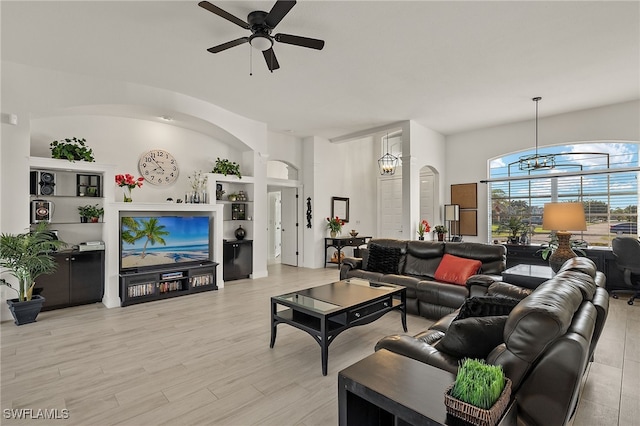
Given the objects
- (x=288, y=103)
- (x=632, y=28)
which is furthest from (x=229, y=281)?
(x=632, y=28)

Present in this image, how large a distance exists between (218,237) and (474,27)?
16.0 feet

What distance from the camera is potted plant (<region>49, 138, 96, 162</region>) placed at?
4.36 meters

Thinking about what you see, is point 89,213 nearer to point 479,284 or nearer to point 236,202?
point 236,202

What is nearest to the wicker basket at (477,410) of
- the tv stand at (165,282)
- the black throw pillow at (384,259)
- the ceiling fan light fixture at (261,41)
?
the ceiling fan light fixture at (261,41)

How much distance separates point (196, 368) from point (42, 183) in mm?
3639

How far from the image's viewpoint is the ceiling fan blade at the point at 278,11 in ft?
8.06

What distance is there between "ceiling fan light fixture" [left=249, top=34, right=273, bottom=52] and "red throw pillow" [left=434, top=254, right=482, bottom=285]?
3.36 meters

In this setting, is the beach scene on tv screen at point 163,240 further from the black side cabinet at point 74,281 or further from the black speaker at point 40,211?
the black speaker at point 40,211

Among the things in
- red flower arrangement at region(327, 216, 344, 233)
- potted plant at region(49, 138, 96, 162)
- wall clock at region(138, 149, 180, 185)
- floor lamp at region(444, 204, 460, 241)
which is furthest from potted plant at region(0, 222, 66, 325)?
floor lamp at region(444, 204, 460, 241)

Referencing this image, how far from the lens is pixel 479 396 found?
1142 millimetres

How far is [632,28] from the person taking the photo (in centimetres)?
333

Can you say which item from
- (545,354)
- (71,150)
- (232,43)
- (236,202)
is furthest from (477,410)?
(236,202)

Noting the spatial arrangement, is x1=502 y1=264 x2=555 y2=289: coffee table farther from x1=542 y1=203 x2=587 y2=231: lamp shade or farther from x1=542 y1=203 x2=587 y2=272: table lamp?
x1=542 y1=203 x2=587 y2=231: lamp shade

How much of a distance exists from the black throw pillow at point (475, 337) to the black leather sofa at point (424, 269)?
1.99 metres
